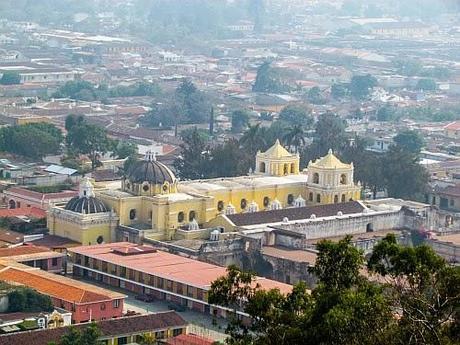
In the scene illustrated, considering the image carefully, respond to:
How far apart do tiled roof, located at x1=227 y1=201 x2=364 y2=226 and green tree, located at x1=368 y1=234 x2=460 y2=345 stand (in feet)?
51.9

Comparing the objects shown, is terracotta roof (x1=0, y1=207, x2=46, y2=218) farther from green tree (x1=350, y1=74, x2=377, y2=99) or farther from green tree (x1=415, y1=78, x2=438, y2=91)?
green tree (x1=415, y1=78, x2=438, y2=91)

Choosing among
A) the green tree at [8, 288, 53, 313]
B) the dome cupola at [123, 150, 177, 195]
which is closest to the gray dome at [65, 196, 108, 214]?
the dome cupola at [123, 150, 177, 195]

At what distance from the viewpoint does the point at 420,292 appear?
531 inches

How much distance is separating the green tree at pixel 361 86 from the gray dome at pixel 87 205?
3653cm

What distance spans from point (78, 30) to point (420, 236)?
72303 millimetres

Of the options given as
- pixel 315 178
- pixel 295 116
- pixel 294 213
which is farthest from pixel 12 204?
pixel 295 116

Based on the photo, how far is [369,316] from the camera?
13289mm

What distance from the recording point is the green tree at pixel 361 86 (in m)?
65.8

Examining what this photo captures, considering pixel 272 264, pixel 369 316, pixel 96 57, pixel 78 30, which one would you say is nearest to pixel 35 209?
pixel 272 264

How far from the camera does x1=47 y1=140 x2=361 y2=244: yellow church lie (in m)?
29.8

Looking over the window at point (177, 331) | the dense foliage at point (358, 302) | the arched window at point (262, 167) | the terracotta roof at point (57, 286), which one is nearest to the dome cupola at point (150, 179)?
the arched window at point (262, 167)

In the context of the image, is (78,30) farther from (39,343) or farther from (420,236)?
(39,343)

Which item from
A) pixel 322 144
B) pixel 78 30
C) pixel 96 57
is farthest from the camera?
pixel 78 30

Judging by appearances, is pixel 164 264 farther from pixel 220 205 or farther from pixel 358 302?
pixel 358 302
